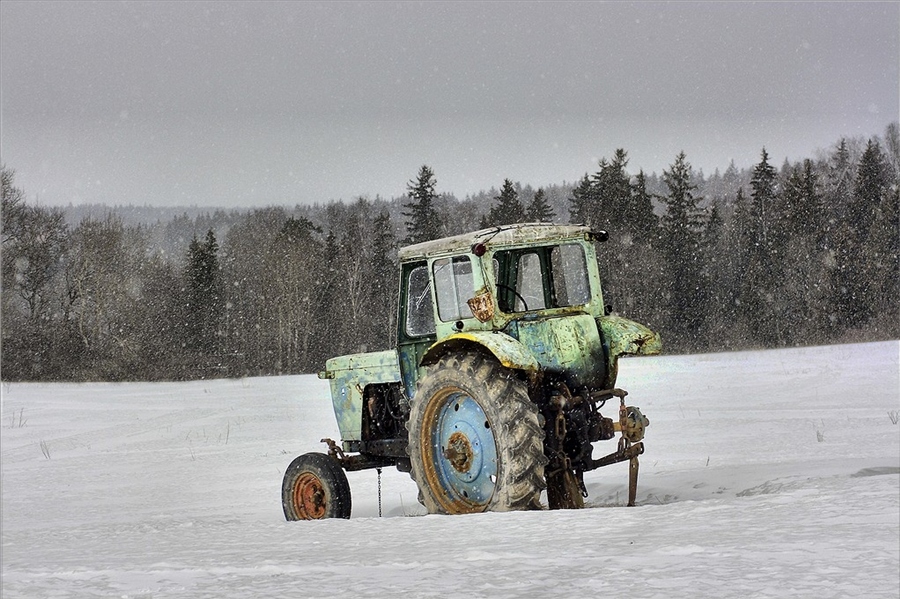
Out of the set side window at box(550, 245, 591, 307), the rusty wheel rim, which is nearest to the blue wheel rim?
side window at box(550, 245, 591, 307)

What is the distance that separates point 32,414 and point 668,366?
1769 centimetres

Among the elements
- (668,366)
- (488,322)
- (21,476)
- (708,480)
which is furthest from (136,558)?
(668,366)

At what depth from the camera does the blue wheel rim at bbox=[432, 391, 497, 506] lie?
6.50 metres

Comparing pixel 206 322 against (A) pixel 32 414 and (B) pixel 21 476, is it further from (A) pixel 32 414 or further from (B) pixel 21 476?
(B) pixel 21 476

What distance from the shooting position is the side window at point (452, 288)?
716 centimetres

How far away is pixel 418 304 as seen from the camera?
7.95m

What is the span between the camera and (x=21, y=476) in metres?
12.0

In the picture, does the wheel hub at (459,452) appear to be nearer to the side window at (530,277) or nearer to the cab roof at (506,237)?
the cab roof at (506,237)

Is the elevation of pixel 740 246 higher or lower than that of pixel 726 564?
higher

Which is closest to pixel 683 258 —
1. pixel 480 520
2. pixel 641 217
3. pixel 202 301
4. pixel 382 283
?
pixel 641 217

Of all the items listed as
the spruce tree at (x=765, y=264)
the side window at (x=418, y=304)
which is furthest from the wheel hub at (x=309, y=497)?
the spruce tree at (x=765, y=264)

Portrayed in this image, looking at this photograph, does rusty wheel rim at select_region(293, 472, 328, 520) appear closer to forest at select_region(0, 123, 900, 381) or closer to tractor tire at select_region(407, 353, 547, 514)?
tractor tire at select_region(407, 353, 547, 514)

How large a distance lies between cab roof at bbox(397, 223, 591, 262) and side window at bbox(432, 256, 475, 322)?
14cm

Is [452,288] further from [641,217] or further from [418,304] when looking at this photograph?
[641,217]
